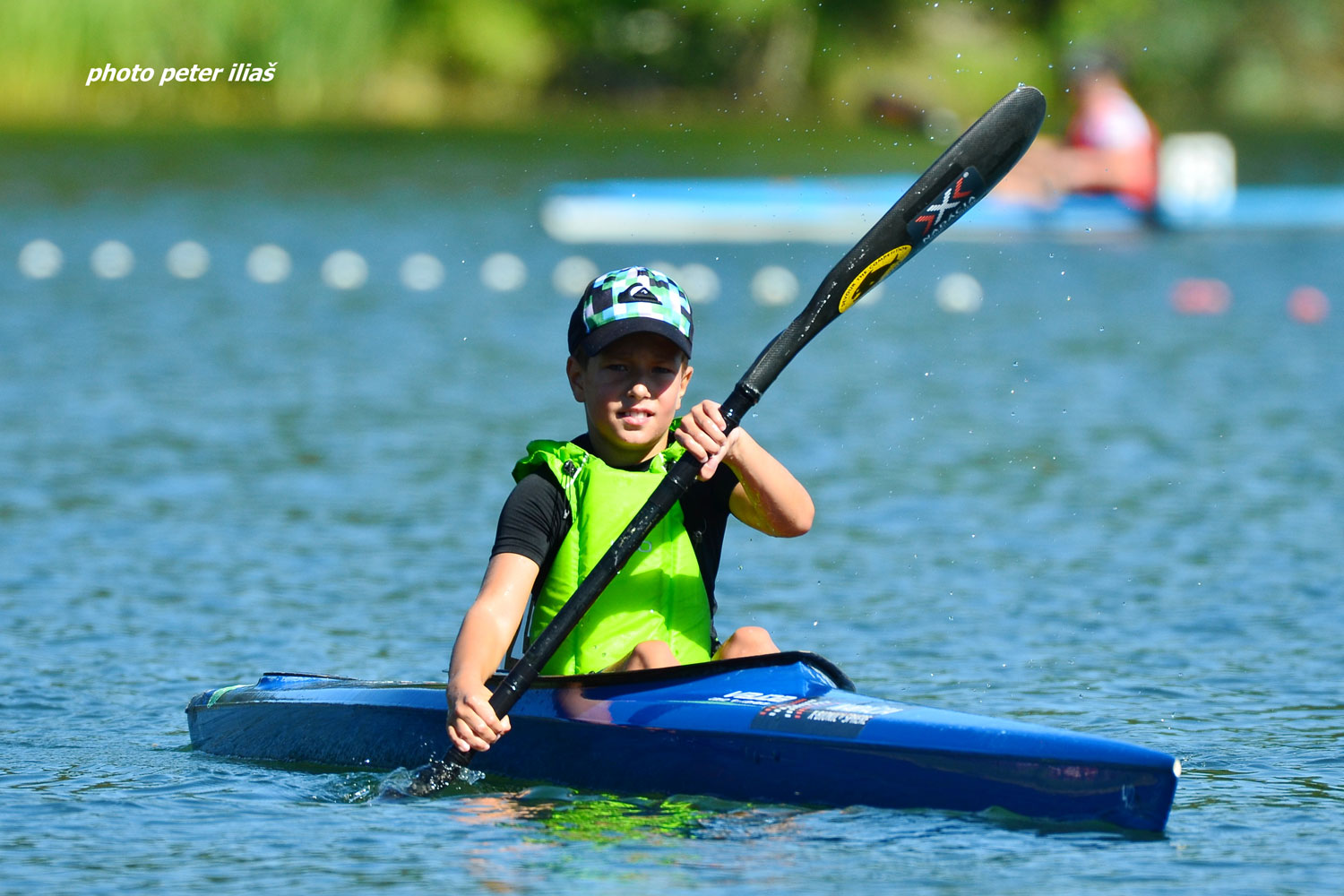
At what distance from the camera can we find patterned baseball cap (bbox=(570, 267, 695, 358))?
16.1 ft

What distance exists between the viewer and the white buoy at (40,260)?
69.8ft

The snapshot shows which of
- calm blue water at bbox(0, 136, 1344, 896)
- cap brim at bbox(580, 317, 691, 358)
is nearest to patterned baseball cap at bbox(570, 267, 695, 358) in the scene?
cap brim at bbox(580, 317, 691, 358)

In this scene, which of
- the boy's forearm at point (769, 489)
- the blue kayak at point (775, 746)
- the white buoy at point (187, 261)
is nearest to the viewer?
the blue kayak at point (775, 746)

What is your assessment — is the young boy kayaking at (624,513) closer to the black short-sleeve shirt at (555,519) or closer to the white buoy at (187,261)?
the black short-sleeve shirt at (555,519)

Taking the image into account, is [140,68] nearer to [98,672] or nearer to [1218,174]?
[1218,174]

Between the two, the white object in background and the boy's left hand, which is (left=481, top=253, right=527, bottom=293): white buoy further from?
the boy's left hand

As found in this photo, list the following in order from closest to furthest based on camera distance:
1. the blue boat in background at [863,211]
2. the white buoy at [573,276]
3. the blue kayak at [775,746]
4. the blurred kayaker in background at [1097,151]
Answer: the blue kayak at [775,746], the white buoy at [573,276], the blurred kayaker in background at [1097,151], the blue boat in background at [863,211]

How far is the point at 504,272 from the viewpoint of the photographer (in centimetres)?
2202

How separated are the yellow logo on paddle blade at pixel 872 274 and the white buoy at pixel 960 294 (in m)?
13.5

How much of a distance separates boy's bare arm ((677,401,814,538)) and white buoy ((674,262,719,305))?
14381mm

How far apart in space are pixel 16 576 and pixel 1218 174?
18242 mm

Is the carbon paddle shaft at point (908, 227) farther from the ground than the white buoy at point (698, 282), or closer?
closer

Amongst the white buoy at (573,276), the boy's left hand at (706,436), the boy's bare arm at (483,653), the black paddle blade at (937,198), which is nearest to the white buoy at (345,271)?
the white buoy at (573,276)

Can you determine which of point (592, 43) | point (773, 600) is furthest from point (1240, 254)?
point (592, 43)
